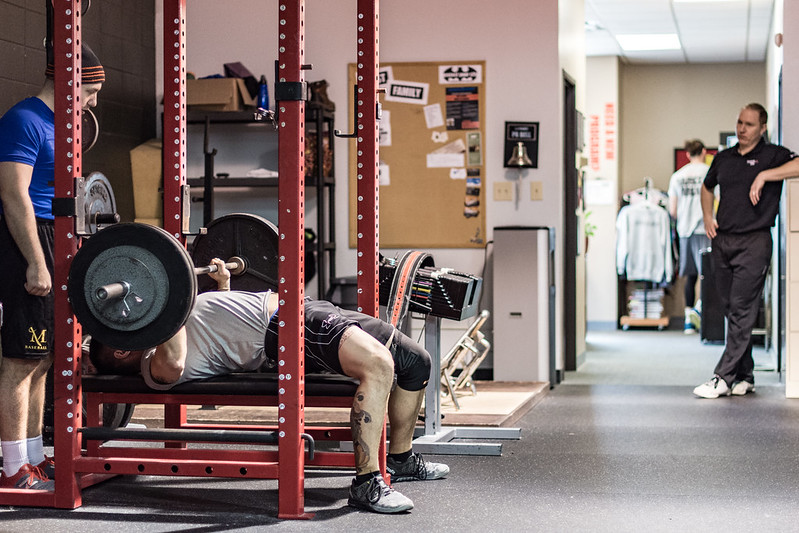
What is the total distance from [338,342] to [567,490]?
102cm

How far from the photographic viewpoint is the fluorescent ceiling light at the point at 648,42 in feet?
35.8

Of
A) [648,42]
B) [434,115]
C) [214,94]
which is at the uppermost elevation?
[648,42]

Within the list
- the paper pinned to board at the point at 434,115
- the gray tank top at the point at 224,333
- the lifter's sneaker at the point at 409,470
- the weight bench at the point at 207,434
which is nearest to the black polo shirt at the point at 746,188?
the paper pinned to board at the point at 434,115

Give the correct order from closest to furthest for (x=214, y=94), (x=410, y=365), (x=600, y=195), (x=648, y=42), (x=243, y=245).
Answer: (x=410, y=365), (x=243, y=245), (x=214, y=94), (x=648, y=42), (x=600, y=195)

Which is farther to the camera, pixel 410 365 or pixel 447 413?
pixel 447 413

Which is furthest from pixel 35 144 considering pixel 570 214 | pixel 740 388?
pixel 570 214

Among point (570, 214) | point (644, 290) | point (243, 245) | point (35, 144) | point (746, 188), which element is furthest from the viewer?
point (644, 290)

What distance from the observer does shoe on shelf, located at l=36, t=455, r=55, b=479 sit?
12.2 feet

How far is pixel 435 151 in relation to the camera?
22.7 ft

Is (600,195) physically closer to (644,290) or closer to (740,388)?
(644,290)

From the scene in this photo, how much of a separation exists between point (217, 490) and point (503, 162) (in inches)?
143

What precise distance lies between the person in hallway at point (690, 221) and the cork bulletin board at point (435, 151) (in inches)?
190

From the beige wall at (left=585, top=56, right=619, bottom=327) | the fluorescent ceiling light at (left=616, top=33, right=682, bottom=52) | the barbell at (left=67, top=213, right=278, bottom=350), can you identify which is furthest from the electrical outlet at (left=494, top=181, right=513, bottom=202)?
the beige wall at (left=585, top=56, right=619, bottom=327)

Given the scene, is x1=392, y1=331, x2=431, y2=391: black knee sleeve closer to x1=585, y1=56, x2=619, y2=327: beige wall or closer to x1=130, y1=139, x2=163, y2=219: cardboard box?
x1=130, y1=139, x2=163, y2=219: cardboard box
